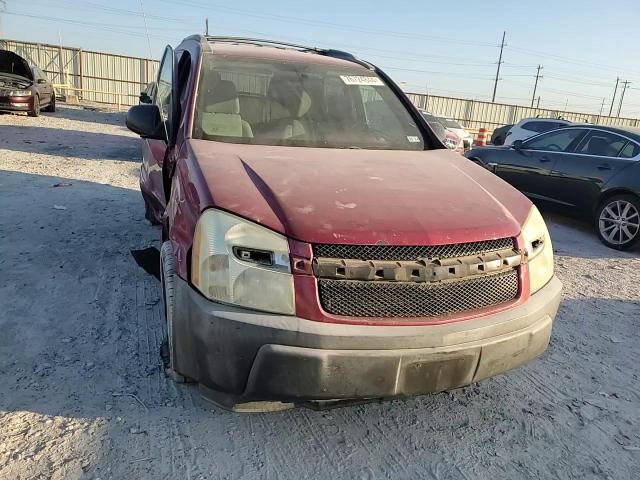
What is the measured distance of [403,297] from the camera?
2133mm

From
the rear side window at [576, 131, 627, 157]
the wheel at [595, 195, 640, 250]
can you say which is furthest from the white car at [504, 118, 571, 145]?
the wheel at [595, 195, 640, 250]

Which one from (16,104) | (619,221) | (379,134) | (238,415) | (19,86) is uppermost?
(379,134)

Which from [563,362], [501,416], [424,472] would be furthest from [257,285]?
[563,362]

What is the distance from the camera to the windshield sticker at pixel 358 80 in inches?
148

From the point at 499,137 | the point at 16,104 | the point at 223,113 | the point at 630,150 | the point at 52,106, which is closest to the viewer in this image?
the point at 223,113

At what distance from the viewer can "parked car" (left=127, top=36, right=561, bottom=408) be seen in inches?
80.0

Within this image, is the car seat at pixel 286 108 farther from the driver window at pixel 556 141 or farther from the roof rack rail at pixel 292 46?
the driver window at pixel 556 141

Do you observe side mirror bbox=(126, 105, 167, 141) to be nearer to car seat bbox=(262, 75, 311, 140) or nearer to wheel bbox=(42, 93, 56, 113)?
car seat bbox=(262, 75, 311, 140)

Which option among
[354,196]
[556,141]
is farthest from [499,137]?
[354,196]

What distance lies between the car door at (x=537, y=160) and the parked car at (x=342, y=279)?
→ 5.08 m

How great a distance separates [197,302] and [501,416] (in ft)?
5.71

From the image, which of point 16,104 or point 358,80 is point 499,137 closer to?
point 358,80

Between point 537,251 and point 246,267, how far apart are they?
1.46 metres

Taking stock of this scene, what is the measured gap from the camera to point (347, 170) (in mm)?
2744
